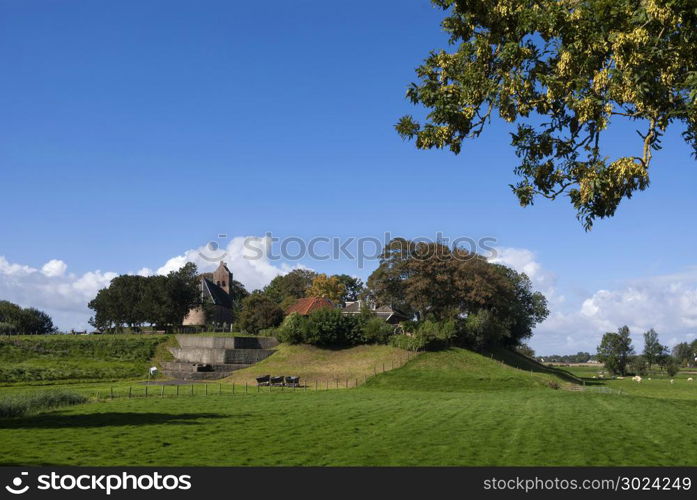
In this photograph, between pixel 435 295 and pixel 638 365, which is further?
pixel 638 365

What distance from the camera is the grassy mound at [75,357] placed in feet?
184

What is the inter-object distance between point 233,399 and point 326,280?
243ft

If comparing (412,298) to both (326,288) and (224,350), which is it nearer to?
(224,350)

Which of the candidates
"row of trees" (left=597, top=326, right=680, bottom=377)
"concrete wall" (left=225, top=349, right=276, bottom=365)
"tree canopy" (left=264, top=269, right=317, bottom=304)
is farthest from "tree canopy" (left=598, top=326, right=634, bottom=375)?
"concrete wall" (left=225, top=349, right=276, bottom=365)

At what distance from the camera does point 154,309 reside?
83.0m

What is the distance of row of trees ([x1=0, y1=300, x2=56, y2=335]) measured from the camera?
343 feet

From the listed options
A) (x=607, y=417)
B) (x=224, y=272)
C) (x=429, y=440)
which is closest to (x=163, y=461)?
(x=429, y=440)

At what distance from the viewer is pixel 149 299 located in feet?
274

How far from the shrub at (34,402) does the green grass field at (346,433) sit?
3.81 feet

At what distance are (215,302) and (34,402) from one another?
76.4 metres

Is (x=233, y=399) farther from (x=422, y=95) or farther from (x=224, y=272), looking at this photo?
(x=224, y=272)

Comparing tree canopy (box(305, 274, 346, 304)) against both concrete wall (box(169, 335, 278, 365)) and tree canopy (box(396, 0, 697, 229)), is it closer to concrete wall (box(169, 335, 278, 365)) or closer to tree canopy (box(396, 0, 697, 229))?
A: concrete wall (box(169, 335, 278, 365))

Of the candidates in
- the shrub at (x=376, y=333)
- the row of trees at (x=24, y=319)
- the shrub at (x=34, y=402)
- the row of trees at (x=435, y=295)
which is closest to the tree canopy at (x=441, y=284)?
the row of trees at (x=435, y=295)

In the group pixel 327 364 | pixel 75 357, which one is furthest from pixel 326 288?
pixel 75 357
